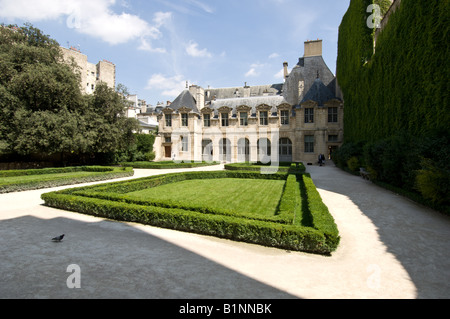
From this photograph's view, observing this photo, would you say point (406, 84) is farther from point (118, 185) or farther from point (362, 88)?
point (118, 185)

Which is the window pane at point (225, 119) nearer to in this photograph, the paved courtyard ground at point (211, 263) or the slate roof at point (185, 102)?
the slate roof at point (185, 102)

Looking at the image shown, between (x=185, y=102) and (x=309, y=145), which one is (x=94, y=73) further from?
(x=309, y=145)

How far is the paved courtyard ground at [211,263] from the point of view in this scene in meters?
3.80

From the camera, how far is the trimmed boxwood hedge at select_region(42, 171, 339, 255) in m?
5.44

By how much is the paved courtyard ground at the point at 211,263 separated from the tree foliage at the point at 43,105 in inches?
628

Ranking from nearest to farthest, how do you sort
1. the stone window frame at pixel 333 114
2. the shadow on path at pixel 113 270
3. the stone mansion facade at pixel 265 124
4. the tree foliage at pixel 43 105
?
the shadow on path at pixel 113 270, the tree foliage at pixel 43 105, the stone window frame at pixel 333 114, the stone mansion facade at pixel 265 124

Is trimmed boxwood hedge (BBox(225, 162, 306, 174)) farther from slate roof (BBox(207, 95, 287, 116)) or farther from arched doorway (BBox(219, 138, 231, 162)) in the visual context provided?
slate roof (BBox(207, 95, 287, 116))

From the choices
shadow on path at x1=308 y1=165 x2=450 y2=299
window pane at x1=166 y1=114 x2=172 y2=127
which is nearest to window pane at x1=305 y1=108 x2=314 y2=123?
window pane at x1=166 y1=114 x2=172 y2=127

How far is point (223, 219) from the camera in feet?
20.7

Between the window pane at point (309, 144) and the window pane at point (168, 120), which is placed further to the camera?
the window pane at point (168, 120)

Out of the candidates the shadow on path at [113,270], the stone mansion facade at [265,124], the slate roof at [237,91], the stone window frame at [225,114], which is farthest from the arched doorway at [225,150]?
the shadow on path at [113,270]

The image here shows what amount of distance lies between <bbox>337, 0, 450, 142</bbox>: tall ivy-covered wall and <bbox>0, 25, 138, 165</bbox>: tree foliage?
24727mm
